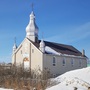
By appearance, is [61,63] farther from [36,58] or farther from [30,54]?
[30,54]

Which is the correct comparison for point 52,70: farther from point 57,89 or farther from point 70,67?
point 57,89

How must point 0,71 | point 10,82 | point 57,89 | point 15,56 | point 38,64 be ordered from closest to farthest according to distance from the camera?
point 57,89 → point 10,82 → point 0,71 → point 38,64 → point 15,56

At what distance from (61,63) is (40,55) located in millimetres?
5336

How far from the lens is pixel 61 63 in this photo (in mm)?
48906

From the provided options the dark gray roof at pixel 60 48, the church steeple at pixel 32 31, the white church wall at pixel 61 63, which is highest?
the church steeple at pixel 32 31

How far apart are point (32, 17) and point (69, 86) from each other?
118 feet

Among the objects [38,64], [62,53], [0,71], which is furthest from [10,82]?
[62,53]

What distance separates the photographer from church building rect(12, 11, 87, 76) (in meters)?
45.7

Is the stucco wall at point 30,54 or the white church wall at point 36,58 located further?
the stucco wall at point 30,54

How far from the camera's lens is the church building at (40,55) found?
45.7 metres

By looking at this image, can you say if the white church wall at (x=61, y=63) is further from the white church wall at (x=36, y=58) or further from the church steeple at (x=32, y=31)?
the church steeple at (x=32, y=31)

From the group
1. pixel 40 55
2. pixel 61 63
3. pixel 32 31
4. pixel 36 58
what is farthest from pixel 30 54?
pixel 61 63

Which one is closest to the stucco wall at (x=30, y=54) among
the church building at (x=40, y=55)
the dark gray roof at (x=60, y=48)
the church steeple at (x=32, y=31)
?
the church building at (x=40, y=55)

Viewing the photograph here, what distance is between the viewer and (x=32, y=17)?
51125mm
